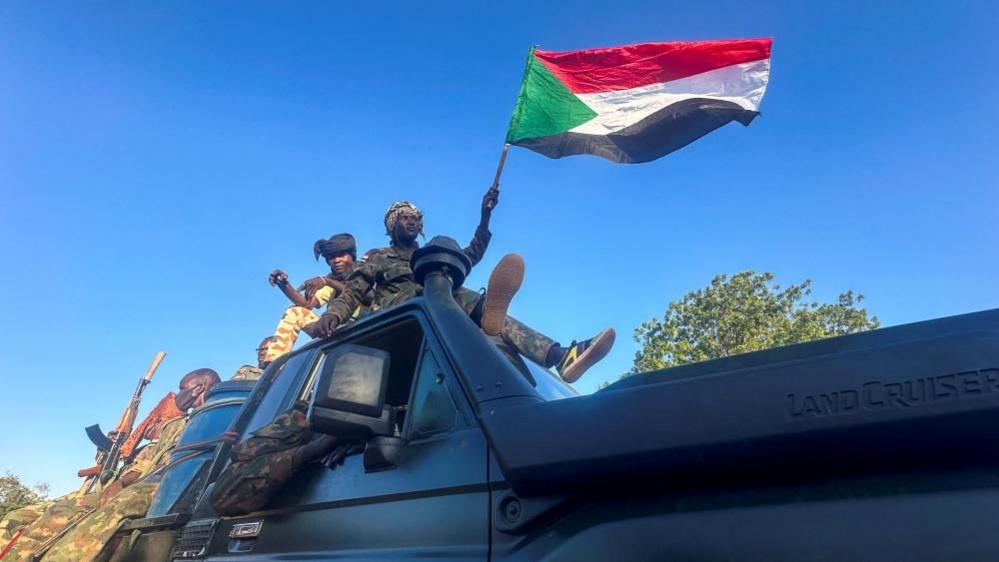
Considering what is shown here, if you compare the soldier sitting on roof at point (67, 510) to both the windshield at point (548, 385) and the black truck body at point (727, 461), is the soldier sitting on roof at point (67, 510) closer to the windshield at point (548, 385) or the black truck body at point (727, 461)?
the windshield at point (548, 385)

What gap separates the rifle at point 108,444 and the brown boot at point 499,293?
8.12 meters

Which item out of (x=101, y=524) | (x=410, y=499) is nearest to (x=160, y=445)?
(x=101, y=524)

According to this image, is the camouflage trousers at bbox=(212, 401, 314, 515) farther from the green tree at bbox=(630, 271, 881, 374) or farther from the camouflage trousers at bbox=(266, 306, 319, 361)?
the green tree at bbox=(630, 271, 881, 374)

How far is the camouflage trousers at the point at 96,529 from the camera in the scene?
3.46 metres

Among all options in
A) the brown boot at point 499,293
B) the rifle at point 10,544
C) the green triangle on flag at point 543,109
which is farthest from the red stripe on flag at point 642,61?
the rifle at point 10,544

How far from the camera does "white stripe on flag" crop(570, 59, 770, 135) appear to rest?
5164mm

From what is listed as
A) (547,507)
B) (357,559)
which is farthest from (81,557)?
(547,507)

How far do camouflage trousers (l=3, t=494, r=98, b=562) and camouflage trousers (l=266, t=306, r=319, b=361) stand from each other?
7.11 ft

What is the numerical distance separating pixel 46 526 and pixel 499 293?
440 cm

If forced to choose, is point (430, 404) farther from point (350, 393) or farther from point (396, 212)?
point (396, 212)

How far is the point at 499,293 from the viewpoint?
102 inches

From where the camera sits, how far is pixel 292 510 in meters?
2.07

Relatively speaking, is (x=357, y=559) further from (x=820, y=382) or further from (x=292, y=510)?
(x=820, y=382)

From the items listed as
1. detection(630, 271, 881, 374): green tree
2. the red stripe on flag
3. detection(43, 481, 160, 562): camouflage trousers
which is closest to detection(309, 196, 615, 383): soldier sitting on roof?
detection(43, 481, 160, 562): camouflage trousers
